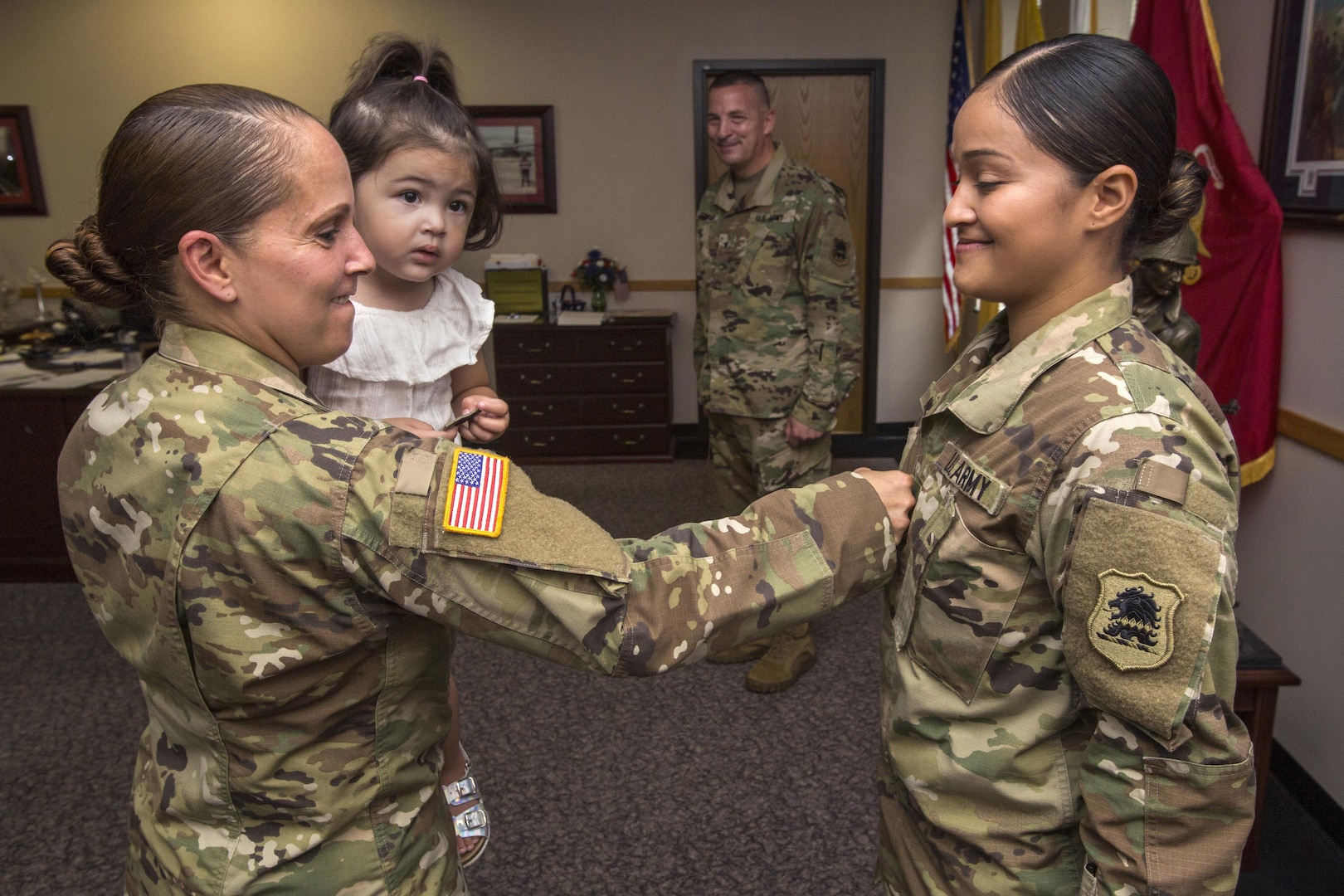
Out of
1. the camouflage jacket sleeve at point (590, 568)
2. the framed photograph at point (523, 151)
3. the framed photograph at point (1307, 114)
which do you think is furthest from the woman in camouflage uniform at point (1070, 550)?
the framed photograph at point (523, 151)

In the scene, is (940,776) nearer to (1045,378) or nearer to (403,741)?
(1045,378)

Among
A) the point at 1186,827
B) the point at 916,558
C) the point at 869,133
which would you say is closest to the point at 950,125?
the point at 869,133

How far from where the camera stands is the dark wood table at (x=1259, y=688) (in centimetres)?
189

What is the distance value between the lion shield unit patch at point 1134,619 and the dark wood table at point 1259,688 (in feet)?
4.04

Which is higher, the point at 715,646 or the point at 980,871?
the point at 715,646

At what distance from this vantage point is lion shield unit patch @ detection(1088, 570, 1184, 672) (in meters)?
0.85

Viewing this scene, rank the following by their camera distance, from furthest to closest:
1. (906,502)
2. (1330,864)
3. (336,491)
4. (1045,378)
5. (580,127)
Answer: (580,127) → (1330,864) → (906,502) → (1045,378) → (336,491)

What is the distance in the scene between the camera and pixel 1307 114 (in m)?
2.24

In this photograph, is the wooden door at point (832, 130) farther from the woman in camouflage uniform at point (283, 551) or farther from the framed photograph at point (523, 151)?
the woman in camouflage uniform at point (283, 551)

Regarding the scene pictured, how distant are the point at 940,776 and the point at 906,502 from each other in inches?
13.0

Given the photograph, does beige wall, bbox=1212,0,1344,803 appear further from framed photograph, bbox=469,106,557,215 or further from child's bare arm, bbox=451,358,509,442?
framed photograph, bbox=469,106,557,215

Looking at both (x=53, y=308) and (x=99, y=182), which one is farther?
(x=53, y=308)

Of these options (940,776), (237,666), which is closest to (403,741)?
(237,666)

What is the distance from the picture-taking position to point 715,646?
105 centimetres
